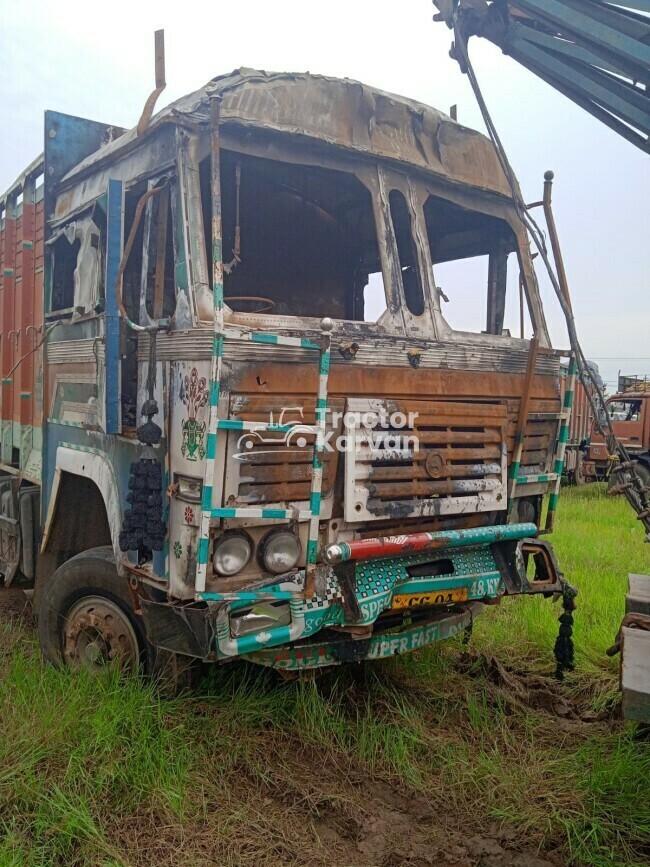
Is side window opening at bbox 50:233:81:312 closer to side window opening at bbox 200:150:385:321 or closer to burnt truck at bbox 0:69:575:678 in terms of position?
burnt truck at bbox 0:69:575:678

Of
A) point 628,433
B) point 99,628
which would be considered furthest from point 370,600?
point 628,433

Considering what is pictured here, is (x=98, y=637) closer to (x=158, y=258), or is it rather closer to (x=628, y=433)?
(x=158, y=258)

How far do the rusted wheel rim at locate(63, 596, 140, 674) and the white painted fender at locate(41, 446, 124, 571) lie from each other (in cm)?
34

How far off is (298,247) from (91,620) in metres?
2.66

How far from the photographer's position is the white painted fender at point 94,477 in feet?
10.4

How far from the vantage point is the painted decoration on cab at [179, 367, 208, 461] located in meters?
2.66

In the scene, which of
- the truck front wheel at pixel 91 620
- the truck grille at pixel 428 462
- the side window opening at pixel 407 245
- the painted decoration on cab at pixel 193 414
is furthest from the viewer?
the side window opening at pixel 407 245

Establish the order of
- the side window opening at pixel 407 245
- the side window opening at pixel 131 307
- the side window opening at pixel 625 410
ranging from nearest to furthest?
the side window opening at pixel 131 307 < the side window opening at pixel 407 245 < the side window opening at pixel 625 410

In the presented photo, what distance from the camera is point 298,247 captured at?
468cm

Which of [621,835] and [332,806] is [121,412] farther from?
[621,835]

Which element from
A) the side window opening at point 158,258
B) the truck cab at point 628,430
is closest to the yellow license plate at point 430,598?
the side window opening at point 158,258

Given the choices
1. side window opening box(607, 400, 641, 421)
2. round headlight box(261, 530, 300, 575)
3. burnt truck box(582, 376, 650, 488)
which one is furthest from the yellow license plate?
side window opening box(607, 400, 641, 421)

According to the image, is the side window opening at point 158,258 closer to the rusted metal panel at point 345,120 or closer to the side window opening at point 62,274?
the rusted metal panel at point 345,120

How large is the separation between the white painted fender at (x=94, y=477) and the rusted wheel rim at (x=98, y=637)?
0.34 meters
